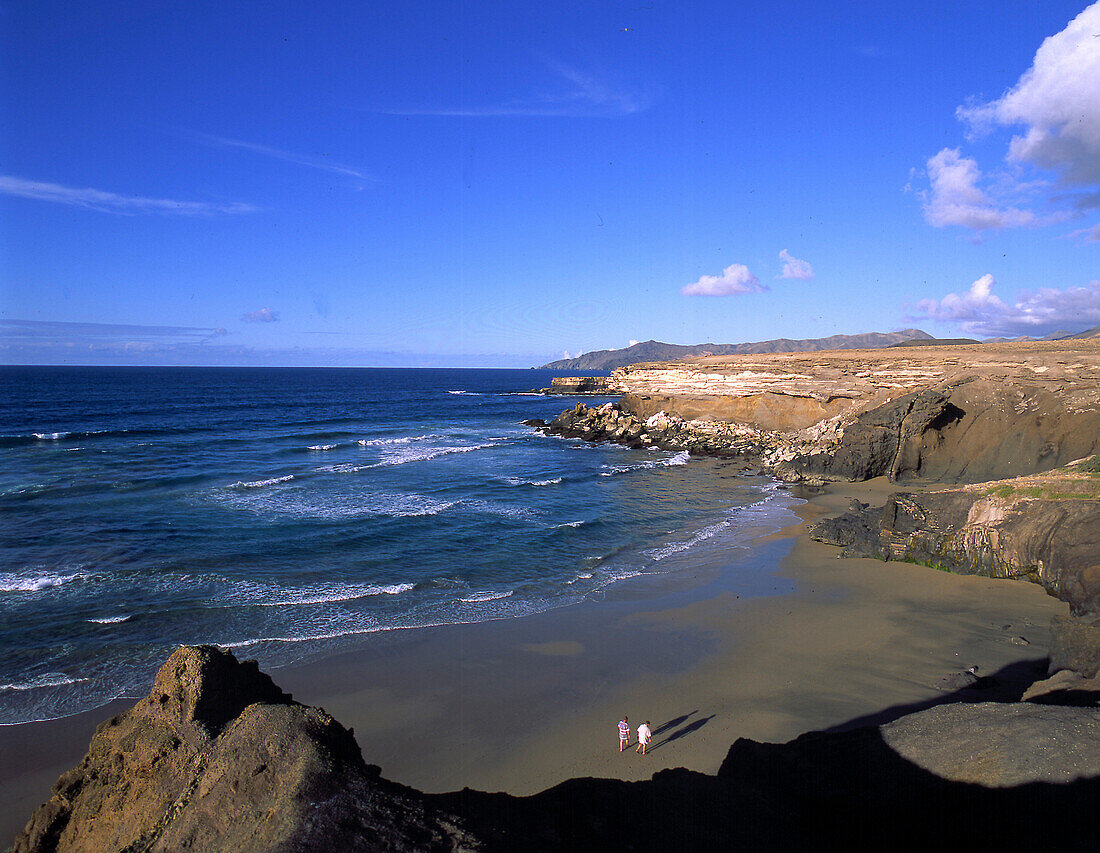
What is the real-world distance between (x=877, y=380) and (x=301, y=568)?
29109 mm

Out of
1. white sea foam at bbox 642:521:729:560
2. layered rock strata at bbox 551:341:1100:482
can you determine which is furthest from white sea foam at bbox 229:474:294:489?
layered rock strata at bbox 551:341:1100:482

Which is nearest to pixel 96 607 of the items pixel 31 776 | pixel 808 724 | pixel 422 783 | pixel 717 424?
pixel 31 776

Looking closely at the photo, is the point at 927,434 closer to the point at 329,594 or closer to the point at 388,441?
the point at 329,594

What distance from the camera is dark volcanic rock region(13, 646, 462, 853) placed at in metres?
3.71

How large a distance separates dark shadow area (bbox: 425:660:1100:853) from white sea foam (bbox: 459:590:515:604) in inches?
378

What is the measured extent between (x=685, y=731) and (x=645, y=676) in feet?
6.33

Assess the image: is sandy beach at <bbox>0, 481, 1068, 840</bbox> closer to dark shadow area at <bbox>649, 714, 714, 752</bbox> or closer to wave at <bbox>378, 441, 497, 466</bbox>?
dark shadow area at <bbox>649, 714, 714, 752</bbox>

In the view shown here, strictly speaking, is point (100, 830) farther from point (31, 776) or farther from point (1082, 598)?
point (1082, 598)

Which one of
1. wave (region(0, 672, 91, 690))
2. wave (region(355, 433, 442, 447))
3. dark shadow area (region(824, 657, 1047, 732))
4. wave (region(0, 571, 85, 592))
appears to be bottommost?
wave (region(0, 672, 91, 690))

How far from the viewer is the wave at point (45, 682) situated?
10930 mm

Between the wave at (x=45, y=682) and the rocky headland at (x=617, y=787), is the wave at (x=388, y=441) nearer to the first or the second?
the wave at (x=45, y=682)

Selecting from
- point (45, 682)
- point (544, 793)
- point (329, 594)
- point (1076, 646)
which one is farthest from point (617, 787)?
point (329, 594)

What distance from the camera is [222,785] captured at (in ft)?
13.4

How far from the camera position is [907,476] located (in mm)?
25672
